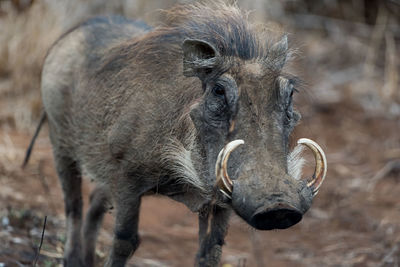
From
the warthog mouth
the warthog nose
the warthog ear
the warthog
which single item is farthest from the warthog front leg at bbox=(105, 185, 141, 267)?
the warthog nose

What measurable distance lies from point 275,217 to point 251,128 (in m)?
0.45

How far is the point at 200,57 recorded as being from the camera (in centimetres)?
290

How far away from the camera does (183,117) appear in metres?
2.98

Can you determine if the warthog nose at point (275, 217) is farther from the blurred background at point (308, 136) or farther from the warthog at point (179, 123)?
the blurred background at point (308, 136)

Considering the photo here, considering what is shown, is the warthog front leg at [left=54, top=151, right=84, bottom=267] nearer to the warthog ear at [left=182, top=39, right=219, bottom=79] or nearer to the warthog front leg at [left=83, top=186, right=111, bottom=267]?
the warthog front leg at [left=83, top=186, right=111, bottom=267]

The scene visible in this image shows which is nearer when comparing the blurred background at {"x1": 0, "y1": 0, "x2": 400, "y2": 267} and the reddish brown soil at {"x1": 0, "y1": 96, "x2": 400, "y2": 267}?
the reddish brown soil at {"x1": 0, "y1": 96, "x2": 400, "y2": 267}

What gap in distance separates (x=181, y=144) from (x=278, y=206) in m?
0.86

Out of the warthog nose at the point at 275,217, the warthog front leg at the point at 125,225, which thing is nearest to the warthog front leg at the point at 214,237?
the warthog front leg at the point at 125,225

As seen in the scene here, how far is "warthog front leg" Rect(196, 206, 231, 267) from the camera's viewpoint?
3.30 meters

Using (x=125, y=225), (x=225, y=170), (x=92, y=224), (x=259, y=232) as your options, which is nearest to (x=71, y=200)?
(x=92, y=224)

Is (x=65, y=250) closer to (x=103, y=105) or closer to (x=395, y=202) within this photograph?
(x=103, y=105)

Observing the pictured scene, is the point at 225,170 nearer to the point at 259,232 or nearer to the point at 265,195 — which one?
the point at 265,195

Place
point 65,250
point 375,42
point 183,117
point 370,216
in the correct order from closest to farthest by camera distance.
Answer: point 183,117 → point 65,250 → point 370,216 → point 375,42

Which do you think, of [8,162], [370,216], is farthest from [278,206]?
[8,162]
